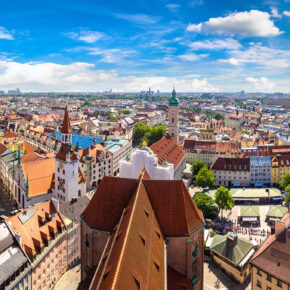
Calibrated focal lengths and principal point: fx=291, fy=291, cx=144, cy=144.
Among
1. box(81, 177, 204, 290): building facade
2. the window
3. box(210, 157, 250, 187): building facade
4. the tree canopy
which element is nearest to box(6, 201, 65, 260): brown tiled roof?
box(81, 177, 204, 290): building facade

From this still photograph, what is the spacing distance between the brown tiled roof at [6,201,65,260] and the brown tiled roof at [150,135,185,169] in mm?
36593

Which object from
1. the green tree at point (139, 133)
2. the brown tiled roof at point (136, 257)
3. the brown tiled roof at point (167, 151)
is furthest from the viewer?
the green tree at point (139, 133)

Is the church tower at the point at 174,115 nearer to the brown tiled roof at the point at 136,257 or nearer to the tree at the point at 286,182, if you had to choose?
the tree at the point at 286,182

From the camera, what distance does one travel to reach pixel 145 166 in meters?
55.5

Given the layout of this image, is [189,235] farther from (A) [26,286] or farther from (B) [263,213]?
(B) [263,213]

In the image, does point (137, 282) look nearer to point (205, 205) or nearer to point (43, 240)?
point (43, 240)

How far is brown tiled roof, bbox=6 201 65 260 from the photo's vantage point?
37.3 metres

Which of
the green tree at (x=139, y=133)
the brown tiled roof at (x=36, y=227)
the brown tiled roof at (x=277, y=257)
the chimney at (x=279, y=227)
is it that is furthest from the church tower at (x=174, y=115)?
the brown tiled roof at (x=277, y=257)

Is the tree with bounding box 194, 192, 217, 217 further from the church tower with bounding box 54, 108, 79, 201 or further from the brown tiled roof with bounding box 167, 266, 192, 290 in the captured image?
the brown tiled roof with bounding box 167, 266, 192, 290

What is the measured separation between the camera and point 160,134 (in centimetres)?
13850

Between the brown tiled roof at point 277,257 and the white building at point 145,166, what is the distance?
22.0 meters

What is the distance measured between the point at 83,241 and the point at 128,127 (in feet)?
419

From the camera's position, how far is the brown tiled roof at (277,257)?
3394 cm

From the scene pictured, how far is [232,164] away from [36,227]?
6419cm
